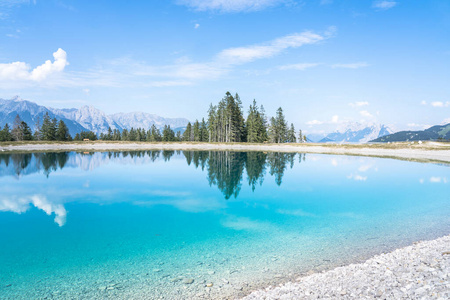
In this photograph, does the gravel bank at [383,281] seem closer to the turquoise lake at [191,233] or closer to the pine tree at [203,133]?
the turquoise lake at [191,233]

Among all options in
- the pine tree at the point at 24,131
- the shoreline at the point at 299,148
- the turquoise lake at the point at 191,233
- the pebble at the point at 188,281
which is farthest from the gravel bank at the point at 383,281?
the pine tree at the point at 24,131

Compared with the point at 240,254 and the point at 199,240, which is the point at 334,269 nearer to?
the point at 240,254

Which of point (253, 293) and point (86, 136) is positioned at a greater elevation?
point (86, 136)

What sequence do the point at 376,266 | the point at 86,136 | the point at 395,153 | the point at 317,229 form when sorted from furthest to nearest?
the point at 86,136 → the point at 395,153 → the point at 317,229 → the point at 376,266

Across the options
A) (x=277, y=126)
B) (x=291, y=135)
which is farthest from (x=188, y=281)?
(x=291, y=135)

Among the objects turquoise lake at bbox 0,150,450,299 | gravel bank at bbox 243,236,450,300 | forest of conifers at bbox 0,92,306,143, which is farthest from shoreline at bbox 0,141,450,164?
gravel bank at bbox 243,236,450,300

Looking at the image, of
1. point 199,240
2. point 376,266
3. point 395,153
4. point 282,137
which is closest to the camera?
point 376,266

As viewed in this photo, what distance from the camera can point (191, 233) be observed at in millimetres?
14586

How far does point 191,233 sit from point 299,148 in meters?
92.6

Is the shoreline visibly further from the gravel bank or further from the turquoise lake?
the gravel bank

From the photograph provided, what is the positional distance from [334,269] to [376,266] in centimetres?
141

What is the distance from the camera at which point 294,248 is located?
12.4 m

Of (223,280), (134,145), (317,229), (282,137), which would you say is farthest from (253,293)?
(282,137)

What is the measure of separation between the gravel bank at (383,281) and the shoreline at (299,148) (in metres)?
70.6
